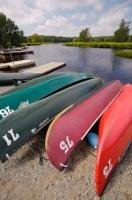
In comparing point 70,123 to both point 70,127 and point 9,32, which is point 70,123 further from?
point 9,32

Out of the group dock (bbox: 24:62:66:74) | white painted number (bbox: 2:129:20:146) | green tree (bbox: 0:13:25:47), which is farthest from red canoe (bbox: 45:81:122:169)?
green tree (bbox: 0:13:25:47)

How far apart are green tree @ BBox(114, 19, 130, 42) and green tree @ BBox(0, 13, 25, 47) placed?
2960cm

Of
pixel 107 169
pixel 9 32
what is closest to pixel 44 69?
pixel 107 169

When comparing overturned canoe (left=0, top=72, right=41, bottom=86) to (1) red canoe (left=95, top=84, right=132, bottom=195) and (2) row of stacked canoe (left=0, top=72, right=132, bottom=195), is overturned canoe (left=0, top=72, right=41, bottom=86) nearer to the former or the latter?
(2) row of stacked canoe (left=0, top=72, right=132, bottom=195)

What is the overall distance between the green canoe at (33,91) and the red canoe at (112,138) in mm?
2129

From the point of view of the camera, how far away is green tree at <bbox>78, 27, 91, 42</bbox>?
253ft

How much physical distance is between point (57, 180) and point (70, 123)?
118 centimetres

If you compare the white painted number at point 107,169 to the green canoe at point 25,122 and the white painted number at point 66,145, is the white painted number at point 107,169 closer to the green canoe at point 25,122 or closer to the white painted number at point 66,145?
the white painted number at point 66,145

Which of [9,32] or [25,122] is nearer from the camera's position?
[25,122]

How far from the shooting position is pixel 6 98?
211 inches

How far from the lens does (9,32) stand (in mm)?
57062

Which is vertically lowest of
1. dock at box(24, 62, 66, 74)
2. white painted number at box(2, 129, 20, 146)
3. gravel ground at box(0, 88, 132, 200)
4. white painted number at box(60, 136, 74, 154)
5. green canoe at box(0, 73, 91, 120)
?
gravel ground at box(0, 88, 132, 200)

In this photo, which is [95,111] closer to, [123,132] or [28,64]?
[123,132]

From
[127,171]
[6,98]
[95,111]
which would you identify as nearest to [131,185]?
[127,171]
